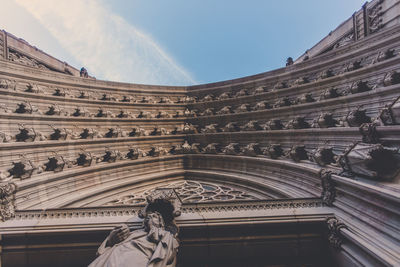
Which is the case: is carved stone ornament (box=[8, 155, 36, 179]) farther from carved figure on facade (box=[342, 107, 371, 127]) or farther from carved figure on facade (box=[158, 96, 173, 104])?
carved figure on facade (box=[342, 107, 371, 127])

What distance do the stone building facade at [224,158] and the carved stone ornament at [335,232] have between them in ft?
0.12

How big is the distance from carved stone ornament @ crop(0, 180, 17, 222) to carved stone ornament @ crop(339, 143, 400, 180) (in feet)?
32.4

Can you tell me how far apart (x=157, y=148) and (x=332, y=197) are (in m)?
11.3

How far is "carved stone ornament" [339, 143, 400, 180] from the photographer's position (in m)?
7.91

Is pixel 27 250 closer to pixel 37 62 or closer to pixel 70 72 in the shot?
pixel 37 62

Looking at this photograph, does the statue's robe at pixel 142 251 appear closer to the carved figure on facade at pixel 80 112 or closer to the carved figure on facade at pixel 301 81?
the carved figure on facade at pixel 80 112

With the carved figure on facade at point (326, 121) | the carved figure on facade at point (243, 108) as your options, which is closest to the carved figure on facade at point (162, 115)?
the carved figure on facade at point (243, 108)

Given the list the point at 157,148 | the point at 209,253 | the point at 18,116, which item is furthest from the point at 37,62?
the point at 209,253

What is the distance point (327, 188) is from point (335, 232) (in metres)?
1.97

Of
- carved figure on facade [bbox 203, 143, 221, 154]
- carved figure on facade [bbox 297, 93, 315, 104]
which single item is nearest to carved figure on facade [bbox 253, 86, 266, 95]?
carved figure on facade [bbox 297, 93, 315, 104]

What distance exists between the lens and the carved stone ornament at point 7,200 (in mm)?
8785

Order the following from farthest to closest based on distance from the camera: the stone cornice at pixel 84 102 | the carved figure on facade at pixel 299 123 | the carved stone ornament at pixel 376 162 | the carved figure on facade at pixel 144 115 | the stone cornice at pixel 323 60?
1. the carved figure on facade at pixel 144 115
2. the stone cornice at pixel 84 102
3. the carved figure on facade at pixel 299 123
4. the stone cornice at pixel 323 60
5. the carved stone ornament at pixel 376 162

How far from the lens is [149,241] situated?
6.65m

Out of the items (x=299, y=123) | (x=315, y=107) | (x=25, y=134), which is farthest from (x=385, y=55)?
(x=25, y=134)
